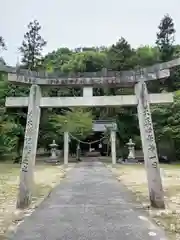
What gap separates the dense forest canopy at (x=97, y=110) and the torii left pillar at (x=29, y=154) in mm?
9703

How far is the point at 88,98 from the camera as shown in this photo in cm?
738

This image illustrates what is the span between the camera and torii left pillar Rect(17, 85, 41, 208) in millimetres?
6633

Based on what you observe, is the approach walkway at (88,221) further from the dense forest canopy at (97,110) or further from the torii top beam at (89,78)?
the dense forest canopy at (97,110)

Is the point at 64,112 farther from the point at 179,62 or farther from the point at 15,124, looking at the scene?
the point at 179,62

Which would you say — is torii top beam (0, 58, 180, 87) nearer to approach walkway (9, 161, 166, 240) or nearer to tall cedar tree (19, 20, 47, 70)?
approach walkway (9, 161, 166, 240)

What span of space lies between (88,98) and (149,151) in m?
2.14

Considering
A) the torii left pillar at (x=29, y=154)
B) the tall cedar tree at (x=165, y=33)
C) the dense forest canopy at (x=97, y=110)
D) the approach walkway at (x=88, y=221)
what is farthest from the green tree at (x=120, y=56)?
the approach walkway at (x=88, y=221)

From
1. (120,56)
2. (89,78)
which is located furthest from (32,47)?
(89,78)

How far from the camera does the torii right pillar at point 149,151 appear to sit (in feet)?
21.2

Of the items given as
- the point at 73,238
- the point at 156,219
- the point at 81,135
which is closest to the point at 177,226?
the point at 156,219

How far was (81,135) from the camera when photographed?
94.7 ft

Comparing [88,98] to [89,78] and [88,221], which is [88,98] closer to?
[89,78]

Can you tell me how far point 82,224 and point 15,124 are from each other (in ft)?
61.5

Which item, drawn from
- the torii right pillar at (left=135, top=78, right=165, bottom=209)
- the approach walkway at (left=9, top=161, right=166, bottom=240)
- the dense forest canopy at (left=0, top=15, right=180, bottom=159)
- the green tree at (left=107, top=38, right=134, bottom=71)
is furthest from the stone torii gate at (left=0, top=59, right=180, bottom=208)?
the green tree at (left=107, top=38, right=134, bottom=71)
